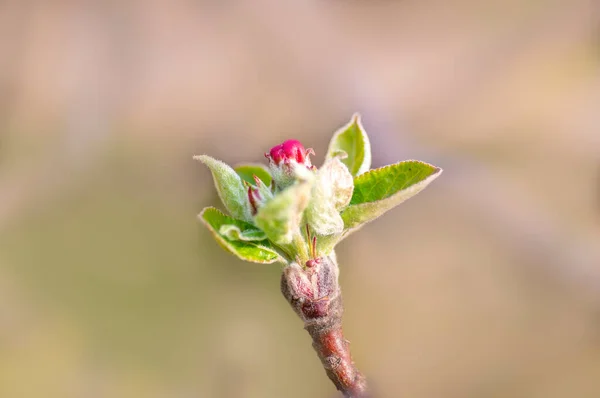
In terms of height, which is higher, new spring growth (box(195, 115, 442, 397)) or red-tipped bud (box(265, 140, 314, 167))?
red-tipped bud (box(265, 140, 314, 167))

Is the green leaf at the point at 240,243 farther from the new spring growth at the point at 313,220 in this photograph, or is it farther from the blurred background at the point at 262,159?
the blurred background at the point at 262,159

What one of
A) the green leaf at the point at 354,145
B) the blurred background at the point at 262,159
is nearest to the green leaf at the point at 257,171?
the green leaf at the point at 354,145

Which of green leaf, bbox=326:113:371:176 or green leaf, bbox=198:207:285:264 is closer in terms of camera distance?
green leaf, bbox=198:207:285:264

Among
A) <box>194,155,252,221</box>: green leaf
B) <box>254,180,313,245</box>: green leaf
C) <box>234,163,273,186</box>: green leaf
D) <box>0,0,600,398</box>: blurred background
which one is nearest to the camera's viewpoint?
<box>254,180,313,245</box>: green leaf

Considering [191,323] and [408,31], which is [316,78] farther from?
[191,323]

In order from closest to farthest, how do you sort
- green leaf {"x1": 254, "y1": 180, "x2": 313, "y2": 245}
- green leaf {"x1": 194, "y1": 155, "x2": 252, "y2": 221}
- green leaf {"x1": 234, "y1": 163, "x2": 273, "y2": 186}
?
1. green leaf {"x1": 254, "y1": 180, "x2": 313, "y2": 245}
2. green leaf {"x1": 194, "y1": 155, "x2": 252, "y2": 221}
3. green leaf {"x1": 234, "y1": 163, "x2": 273, "y2": 186}

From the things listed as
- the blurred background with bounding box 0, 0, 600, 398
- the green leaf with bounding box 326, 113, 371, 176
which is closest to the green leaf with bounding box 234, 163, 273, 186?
the green leaf with bounding box 326, 113, 371, 176

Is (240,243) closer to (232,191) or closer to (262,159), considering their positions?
(232,191)

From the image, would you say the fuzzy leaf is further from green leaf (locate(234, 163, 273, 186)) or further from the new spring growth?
green leaf (locate(234, 163, 273, 186))

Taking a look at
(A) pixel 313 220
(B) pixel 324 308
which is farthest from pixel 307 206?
(B) pixel 324 308
